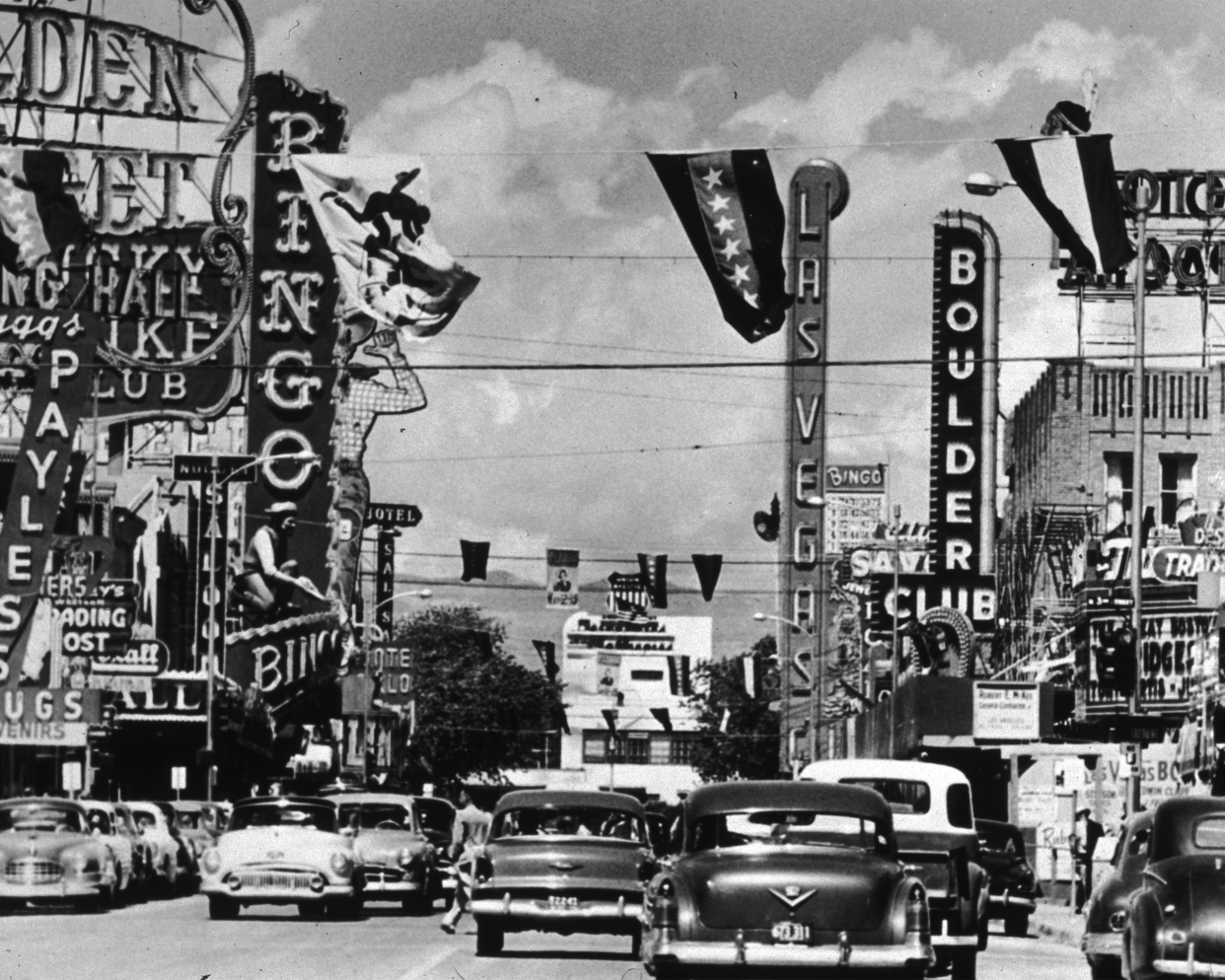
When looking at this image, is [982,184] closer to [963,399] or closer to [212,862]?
[212,862]

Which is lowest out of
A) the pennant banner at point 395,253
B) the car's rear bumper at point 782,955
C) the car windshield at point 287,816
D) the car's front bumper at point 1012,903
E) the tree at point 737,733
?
the tree at point 737,733

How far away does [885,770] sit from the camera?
26.4 metres

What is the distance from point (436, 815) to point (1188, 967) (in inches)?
992

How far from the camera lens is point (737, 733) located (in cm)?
16500

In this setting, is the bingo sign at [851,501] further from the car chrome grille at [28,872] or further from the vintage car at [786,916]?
the vintage car at [786,916]

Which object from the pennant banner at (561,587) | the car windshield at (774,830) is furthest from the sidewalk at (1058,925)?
the pennant banner at (561,587)

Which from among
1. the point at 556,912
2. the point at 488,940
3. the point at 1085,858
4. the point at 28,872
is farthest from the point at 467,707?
the point at 556,912

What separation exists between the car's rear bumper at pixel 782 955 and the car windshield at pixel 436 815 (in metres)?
23.1

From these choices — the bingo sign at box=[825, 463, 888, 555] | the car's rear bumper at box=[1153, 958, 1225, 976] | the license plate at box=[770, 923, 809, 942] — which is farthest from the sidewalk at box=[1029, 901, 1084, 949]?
the bingo sign at box=[825, 463, 888, 555]

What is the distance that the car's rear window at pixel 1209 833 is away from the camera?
2039 cm

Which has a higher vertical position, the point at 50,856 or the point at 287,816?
the point at 287,816

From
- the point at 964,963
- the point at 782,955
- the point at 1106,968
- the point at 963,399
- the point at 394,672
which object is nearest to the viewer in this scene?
the point at 782,955

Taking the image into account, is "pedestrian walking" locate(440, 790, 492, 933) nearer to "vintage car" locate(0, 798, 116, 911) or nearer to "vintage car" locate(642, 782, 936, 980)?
"vintage car" locate(0, 798, 116, 911)

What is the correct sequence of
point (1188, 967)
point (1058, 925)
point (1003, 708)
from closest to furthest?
point (1188, 967)
point (1058, 925)
point (1003, 708)
